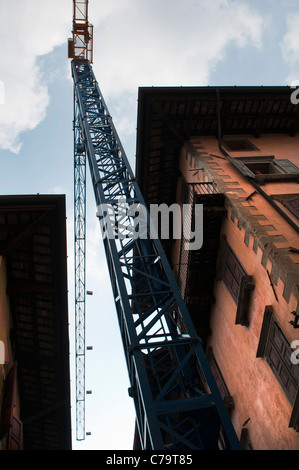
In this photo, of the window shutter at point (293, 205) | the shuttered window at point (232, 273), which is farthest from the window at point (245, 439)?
the window shutter at point (293, 205)

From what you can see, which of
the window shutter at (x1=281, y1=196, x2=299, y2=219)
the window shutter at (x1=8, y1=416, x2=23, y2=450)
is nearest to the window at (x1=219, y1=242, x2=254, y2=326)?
the window shutter at (x1=281, y1=196, x2=299, y2=219)

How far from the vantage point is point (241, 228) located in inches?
658

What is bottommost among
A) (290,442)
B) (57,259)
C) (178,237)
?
(290,442)

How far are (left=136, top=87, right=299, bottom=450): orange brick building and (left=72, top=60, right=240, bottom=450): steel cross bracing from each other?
82.4 inches

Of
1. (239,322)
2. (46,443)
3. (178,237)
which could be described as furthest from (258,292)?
(46,443)

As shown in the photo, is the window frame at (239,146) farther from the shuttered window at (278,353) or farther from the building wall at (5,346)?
the building wall at (5,346)

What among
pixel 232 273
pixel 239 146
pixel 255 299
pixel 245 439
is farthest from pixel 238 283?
pixel 239 146

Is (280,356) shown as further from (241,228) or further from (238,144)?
(238,144)

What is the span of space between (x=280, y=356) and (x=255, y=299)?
245 centimetres

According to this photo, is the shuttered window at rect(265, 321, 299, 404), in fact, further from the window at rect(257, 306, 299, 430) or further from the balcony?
the balcony

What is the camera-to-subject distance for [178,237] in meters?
25.0

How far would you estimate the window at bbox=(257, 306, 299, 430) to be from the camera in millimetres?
13164

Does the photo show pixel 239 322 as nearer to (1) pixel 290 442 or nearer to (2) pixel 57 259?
(1) pixel 290 442
